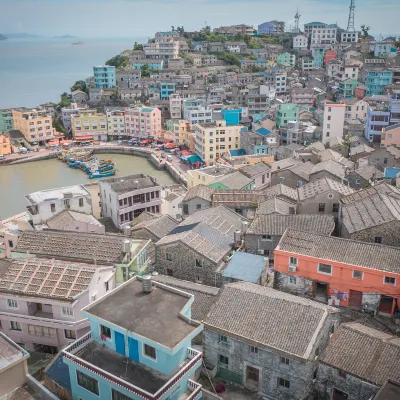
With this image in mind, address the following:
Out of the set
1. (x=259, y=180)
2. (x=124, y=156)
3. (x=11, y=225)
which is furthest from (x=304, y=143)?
(x=11, y=225)

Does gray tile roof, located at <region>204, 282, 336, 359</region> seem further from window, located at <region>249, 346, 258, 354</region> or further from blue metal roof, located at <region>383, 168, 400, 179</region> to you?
blue metal roof, located at <region>383, 168, 400, 179</region>

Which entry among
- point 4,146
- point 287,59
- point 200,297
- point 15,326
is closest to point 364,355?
point 200,297

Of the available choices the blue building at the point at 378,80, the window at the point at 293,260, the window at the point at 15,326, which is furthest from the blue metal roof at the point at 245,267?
the blue building at the point at 378,80

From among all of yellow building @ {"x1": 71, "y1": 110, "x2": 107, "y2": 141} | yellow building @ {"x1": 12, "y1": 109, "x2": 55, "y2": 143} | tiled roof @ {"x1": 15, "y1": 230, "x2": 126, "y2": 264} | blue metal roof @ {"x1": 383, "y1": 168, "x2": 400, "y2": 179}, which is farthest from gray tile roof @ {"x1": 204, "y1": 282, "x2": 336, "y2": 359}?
yellow building @ {"x1": 12, "y1": 109, "x2": 55, "y2": 143}

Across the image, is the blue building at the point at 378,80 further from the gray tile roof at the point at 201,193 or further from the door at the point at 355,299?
the door at the point at 355,299

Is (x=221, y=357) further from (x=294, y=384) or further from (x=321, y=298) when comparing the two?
(x=321, y=298)
